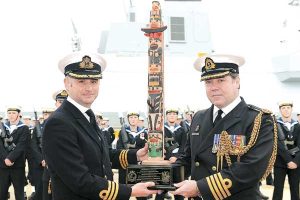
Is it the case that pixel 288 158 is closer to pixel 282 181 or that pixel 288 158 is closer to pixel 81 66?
pixel 282 181

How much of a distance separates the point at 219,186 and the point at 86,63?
1362 mm

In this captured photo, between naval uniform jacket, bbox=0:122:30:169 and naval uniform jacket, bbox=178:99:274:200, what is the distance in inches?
207

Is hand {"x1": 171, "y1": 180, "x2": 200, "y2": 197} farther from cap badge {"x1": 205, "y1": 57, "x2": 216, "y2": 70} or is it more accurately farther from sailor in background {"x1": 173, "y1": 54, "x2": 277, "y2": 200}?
cap badge {"x1": 205, "y1": 57, "x2": 216, "y2": 70}

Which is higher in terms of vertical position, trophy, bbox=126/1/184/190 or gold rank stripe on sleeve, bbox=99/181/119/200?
trophy, bbox=126/1/184/190

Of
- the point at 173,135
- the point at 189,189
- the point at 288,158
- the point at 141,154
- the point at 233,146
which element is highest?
the point at 233,146

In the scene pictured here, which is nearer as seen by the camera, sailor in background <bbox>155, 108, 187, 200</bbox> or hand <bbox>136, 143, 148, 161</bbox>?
hand <bbox>136, 143, 148, 161</bbox>

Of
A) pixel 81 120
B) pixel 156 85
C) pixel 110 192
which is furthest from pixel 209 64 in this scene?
pixel 156 85

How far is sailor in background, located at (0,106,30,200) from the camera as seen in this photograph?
24.0 feet

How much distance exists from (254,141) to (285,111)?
5225 millimetres

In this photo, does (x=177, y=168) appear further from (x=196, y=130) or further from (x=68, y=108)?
(x=68, y=108)

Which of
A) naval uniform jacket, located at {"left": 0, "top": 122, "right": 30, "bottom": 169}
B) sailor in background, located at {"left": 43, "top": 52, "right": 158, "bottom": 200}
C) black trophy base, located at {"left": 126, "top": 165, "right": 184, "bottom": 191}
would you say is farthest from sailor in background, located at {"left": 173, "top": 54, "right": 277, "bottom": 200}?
naval uniform jacket, located at {"left": 0, "top": 122, "right": 30, "bottom": 169}

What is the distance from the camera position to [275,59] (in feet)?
60.0

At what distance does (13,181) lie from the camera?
7406 millimetres

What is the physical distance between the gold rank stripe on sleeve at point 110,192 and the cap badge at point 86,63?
2.95 feet
